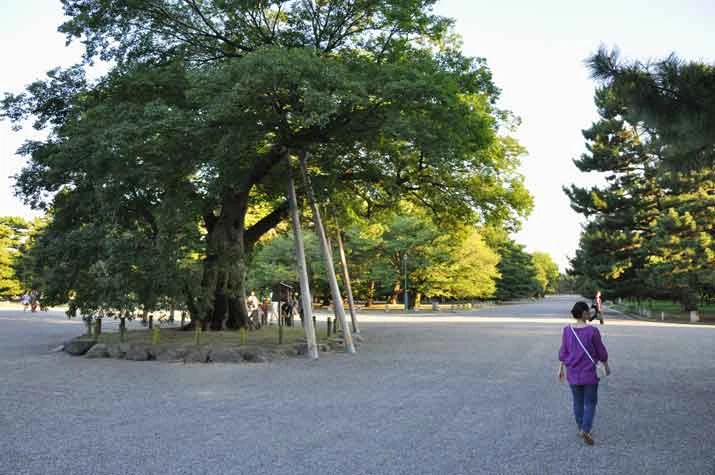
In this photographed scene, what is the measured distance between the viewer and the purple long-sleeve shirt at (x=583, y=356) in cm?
639

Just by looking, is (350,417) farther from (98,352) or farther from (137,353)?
(98,352)

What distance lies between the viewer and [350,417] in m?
7.85

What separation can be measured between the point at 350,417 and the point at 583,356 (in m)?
3.12

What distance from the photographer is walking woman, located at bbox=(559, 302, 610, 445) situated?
6387 mm

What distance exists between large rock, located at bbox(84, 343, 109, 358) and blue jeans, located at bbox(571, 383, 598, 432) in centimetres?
1290

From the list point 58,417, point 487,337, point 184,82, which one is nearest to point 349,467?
point 58,417

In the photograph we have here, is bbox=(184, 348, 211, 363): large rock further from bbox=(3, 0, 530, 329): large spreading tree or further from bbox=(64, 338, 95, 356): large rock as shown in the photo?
bbox=(64, 338, 95, 356): large rock

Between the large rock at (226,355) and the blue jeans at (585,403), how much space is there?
960cm

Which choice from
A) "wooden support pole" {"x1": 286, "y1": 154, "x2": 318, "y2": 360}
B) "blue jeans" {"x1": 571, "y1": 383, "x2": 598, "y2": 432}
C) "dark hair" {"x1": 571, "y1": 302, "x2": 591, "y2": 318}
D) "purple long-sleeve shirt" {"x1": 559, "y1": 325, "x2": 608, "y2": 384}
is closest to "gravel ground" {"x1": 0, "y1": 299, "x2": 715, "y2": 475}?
"blue jeans" {"x1": 571, "y1": 383, "x2": 598, "y2": 432}

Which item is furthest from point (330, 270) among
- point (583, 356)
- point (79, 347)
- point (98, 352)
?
point (583, 356)

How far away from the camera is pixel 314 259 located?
49906 millimetres

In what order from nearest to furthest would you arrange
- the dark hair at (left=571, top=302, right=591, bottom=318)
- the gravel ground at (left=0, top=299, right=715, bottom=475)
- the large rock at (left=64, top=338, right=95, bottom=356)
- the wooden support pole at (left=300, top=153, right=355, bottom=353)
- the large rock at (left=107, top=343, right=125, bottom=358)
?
the gravel ground at (left=0, top=299, right=715, bottom=475)
the dark hair at (left=571, top=302, right=591, bottom=318)
the large rock at (left=107, top=343, right=125, bottom=358)
the large rock at (left=64, top=338, right=95, bottom=356)
the wooden support pole at (left=300, top=153, right=355, bottom=353)

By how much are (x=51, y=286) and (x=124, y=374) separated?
640 centimetres

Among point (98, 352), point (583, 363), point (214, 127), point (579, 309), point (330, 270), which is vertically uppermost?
point (214, 127)
